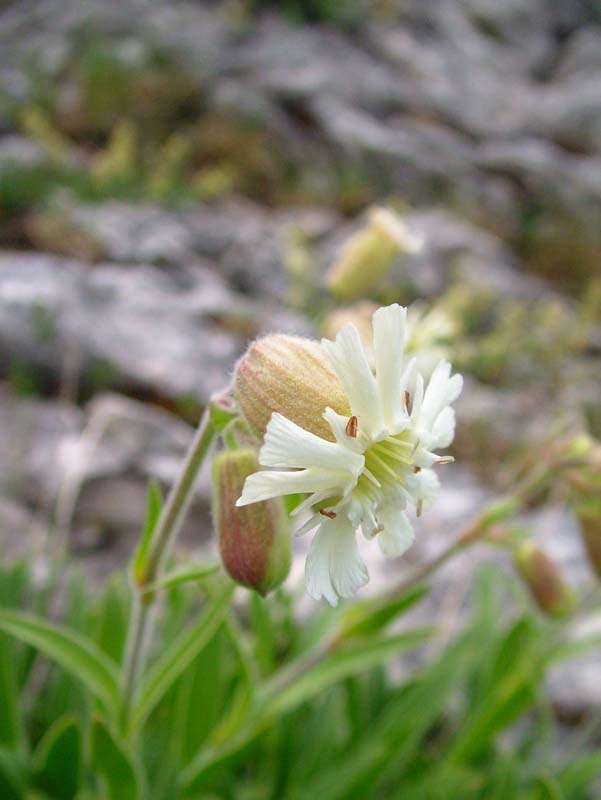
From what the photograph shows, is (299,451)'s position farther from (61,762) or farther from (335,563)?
(61,762)

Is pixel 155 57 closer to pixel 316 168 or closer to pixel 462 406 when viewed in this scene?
pixel 316 168

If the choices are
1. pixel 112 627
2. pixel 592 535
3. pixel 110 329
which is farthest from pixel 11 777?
pixel 110 329

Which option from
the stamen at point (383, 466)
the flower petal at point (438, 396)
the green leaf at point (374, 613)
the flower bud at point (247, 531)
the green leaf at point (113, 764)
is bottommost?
the green leaf at point (374, 613)

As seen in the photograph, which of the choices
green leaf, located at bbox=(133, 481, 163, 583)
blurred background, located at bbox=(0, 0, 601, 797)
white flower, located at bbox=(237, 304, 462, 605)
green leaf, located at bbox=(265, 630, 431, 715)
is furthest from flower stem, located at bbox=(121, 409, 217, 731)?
blurred background, located at bbox=(0, 0, 601, 797)

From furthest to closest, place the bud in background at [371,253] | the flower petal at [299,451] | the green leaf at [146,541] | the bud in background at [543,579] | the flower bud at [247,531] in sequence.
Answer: the bud in background at [371,253]
the bud in background at [543,579]
the green leaf at [146,541]
the flower bud at [247,531]
the flower petal at [299,451]

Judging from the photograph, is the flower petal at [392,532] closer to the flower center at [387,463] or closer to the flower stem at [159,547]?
the flower center at [387,463]

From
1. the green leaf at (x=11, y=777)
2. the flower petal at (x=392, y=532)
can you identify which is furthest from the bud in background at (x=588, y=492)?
the green leaf at (x=11, y=777)

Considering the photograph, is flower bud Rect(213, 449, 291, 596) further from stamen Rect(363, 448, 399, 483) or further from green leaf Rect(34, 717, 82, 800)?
green leaf Rect(34, 717, 82, 800)

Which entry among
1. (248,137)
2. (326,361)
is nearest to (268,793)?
(326,361)
